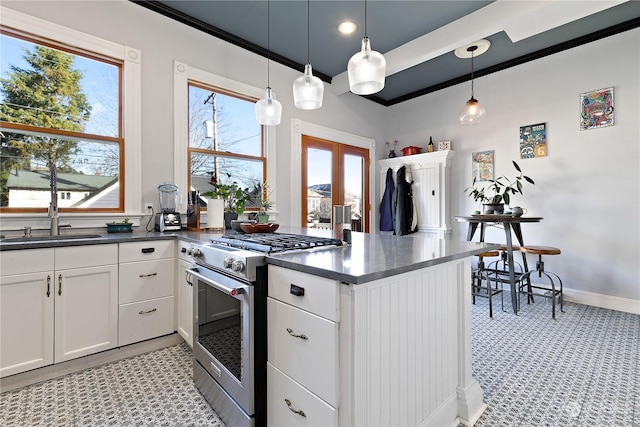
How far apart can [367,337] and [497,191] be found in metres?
3.45

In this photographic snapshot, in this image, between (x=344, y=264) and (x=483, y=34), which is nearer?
(x=344, y=264)

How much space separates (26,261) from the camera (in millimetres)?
1744

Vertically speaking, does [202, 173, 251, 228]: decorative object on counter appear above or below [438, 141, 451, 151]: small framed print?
below

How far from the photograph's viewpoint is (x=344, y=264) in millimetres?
1120

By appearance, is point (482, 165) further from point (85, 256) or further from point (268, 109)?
point (85, 256)

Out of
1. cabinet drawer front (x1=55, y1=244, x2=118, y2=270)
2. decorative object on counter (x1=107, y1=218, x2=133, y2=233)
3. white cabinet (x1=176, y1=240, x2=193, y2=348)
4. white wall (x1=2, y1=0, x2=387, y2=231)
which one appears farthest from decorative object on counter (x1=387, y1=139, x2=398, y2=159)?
cabinet drawer front (x1=55, y1=244, x2=118, y2=270)

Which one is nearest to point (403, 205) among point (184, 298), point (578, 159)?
point (578, 159)

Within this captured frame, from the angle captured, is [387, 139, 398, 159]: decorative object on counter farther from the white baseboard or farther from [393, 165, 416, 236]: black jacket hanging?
the white baseboard

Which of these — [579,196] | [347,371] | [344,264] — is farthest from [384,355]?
[579,196]

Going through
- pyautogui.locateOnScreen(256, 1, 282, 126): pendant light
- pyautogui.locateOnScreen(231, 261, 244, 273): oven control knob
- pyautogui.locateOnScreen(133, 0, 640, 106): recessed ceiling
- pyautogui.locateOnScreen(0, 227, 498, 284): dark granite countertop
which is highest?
pyautogui.locateOnScreen(133, 0, 640, 106): recessed ceiling

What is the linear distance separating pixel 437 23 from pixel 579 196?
2.47m

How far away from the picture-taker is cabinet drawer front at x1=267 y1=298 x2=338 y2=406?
1.05m

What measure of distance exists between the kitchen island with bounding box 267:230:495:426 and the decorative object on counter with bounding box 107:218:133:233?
6.24ft

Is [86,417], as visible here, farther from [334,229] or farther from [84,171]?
[84,171]
